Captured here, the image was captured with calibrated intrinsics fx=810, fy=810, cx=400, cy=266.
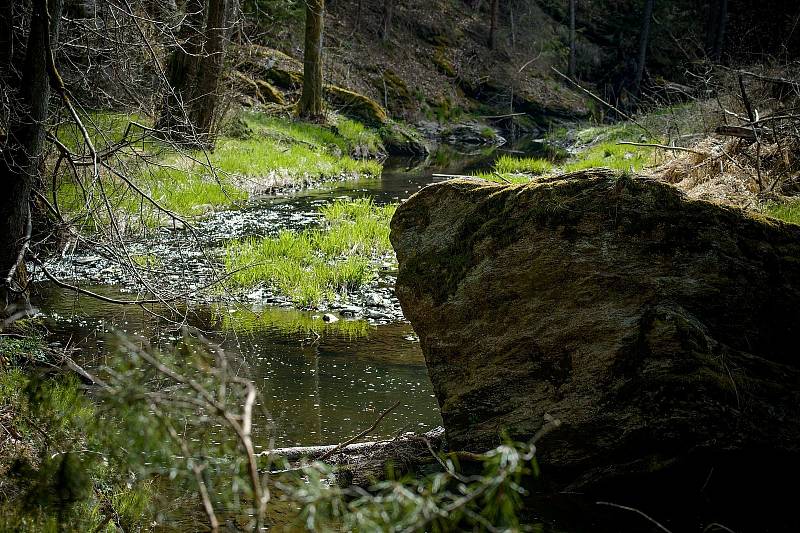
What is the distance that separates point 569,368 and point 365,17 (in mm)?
39877

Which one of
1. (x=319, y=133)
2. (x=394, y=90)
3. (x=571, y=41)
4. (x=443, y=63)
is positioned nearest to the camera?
(x=319, y=133)

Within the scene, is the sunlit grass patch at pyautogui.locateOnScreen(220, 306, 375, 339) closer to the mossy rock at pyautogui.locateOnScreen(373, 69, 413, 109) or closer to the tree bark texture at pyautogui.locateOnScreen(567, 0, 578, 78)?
the mossy rock at pyautogui.locateOnScreen(373, 69, 413, 109)

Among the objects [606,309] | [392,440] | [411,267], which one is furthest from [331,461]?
[606,309]

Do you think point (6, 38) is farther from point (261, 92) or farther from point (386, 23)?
point (386, 23)

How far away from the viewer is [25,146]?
17.2ft

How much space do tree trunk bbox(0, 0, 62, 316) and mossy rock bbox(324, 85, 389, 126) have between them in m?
23.8

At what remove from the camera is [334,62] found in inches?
1382

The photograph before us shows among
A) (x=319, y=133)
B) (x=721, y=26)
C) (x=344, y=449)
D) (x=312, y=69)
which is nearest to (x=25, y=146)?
(x=344, y=449)

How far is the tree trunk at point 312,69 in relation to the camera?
977 inches

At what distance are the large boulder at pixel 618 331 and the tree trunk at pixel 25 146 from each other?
8.55ft

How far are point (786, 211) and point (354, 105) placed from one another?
23.1 meters

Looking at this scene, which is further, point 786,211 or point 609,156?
point 609,156

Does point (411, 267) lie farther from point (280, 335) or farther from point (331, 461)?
point (280, 335)

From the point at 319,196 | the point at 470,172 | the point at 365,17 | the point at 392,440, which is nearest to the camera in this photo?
the point at 392,440
